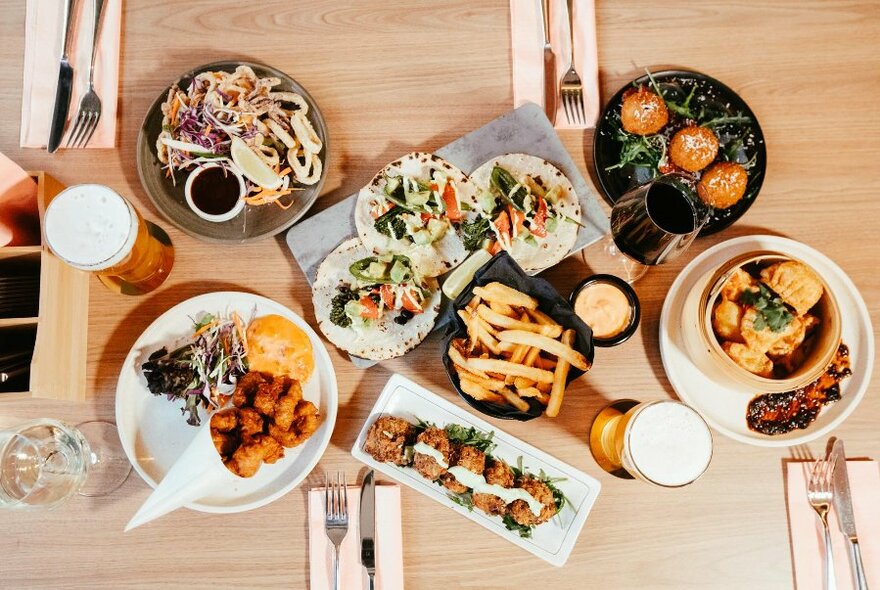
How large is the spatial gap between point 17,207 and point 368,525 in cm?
148

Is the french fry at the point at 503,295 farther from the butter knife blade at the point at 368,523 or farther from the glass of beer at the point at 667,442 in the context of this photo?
the butter knife blade at the point at 368,523

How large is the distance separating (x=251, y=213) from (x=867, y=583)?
2.34 m

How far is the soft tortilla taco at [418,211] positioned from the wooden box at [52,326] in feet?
3.04

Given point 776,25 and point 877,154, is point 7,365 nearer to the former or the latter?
point 776,25

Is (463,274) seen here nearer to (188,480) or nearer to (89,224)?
(188,480)

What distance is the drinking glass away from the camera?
75.7 inches

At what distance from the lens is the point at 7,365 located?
188 centimetres

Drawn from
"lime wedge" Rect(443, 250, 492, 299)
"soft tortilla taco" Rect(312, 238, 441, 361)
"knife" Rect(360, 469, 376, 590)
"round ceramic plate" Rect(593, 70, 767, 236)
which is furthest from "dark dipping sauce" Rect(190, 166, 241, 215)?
"round ceramic plate" Rect(593, 70, 767, 236)

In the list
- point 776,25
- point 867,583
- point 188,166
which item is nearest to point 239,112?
point 188,166

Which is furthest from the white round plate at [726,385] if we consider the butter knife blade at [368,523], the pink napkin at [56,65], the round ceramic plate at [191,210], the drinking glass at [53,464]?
the pink napkin at [56,65]

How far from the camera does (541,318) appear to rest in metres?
1.92

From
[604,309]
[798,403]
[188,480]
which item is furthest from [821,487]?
[188,480]

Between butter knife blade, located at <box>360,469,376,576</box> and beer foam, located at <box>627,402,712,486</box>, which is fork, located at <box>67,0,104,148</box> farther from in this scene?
beer foam, located at <box>627,402,712,486</box>

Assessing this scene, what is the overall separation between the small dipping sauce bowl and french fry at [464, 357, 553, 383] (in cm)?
93
